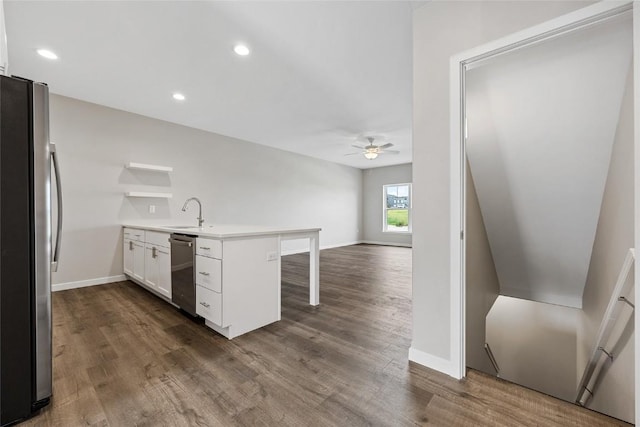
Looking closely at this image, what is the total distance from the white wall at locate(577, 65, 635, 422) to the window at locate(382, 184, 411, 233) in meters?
5.30

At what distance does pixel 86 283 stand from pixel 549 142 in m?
5.75

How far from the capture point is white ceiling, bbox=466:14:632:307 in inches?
71.1

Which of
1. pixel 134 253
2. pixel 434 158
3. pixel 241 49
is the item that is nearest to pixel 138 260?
pixel 134 253

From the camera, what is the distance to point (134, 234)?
3.57m

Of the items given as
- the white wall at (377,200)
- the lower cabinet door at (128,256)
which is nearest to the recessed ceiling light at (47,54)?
the lower cabinet door at (128,256)

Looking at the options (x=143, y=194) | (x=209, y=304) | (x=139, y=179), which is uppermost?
(x=139, y=179)

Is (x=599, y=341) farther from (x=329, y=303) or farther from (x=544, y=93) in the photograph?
(x=329, y=303)

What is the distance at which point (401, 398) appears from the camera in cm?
147

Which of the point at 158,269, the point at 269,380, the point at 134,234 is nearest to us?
the point at 269,380

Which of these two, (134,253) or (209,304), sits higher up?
(134,253)

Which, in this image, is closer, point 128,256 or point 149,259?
point 149,259

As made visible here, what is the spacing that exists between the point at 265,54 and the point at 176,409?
9.45ft

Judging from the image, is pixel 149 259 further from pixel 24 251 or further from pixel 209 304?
pixel 24 251

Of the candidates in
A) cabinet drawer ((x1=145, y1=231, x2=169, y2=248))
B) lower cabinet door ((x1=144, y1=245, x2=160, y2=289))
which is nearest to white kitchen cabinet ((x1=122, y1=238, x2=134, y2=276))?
lower cabinet door ((x1=144, y1=245, x2=160, y2=289))
